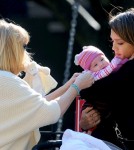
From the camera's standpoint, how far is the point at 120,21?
259cm

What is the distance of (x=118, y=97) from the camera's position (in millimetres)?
2477

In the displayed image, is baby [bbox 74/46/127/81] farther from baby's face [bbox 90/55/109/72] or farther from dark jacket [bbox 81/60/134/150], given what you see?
dark jacket [bbox 81/60/134/150]

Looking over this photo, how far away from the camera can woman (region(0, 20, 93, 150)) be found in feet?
8.28

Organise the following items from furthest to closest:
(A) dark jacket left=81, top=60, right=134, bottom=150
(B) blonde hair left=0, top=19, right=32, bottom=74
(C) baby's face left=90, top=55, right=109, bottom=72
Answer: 1. (C) baby's face left=90, top=55, right=109, bottom=72
2. (B) blonde hair left=0, top=19, right=32, bottom=74
3. (A) dark jacket left=81, top=60, right=134, bottom=150

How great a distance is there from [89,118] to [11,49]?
59 cm

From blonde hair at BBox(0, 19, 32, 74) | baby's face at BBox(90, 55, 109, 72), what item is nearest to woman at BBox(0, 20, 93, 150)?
blonde hair at BBox(0, 19, 32, 74)

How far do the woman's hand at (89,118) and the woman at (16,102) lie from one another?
0.50 ft

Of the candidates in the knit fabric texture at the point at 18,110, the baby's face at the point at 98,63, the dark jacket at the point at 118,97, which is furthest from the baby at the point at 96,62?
the knit fabric texture at the point at 18,110

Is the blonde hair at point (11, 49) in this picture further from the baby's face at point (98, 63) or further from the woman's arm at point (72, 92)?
the baby's face at point (98, 63)

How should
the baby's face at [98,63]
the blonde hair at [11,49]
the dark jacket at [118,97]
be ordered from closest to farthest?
the dark jacket at [118,97]
the blonde hair at [11,49]
the baby's face at [98,63]

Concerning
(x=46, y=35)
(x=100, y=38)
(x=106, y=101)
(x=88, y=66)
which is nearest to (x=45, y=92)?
(x=88, y=66)

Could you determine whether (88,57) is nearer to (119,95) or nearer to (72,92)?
(72,92)

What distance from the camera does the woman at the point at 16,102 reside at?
2523mm

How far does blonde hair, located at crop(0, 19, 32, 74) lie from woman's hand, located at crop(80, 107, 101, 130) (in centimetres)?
46
